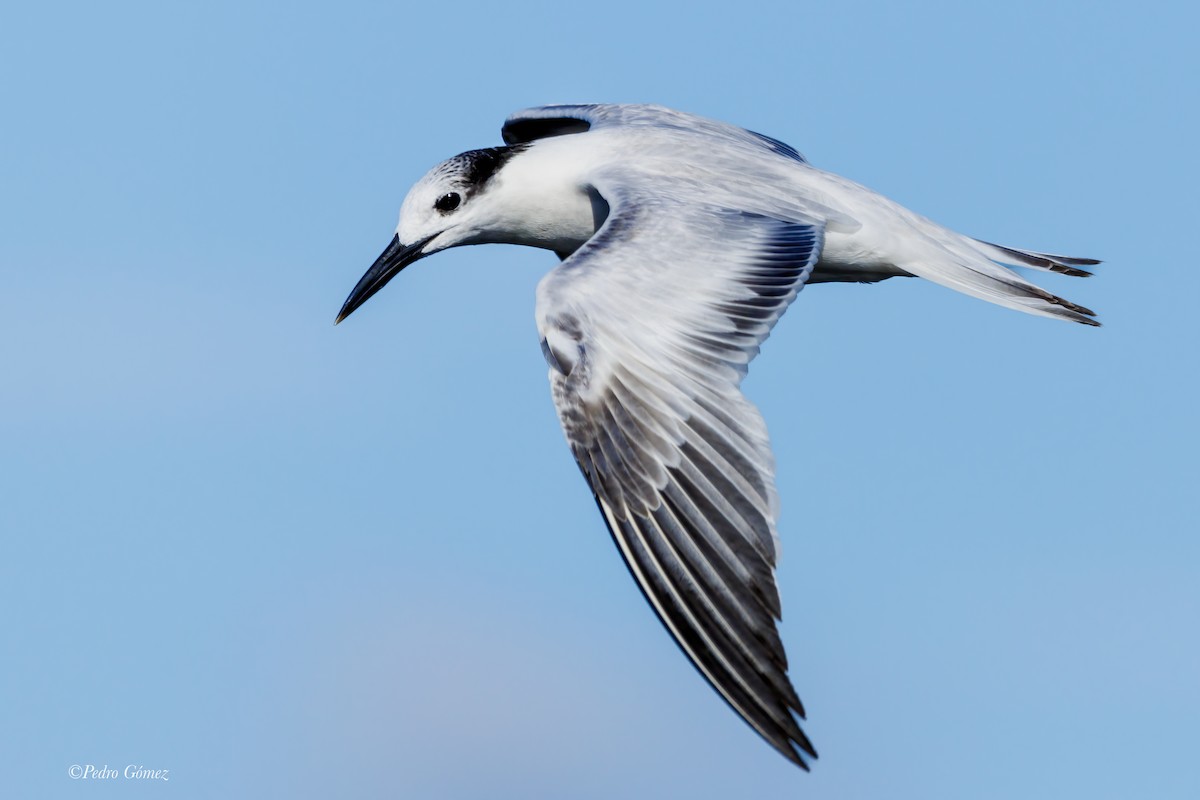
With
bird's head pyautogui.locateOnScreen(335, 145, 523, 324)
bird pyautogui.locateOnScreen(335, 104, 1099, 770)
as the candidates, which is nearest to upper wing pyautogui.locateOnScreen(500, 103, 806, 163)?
bird pyautogui.locateOnScreen(335, 104, 1099, 770)

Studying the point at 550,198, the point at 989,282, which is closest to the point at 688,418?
the point at 989,282

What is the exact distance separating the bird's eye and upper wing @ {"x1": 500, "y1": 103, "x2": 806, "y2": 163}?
4.60 ft

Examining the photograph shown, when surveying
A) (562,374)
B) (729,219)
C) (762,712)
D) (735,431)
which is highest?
(729,219)

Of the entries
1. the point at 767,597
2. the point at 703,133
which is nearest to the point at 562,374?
the point at 767,597

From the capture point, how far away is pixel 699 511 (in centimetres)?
811

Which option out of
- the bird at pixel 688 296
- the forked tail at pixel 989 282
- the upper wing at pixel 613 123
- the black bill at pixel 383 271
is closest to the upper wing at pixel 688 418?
the bird at pixel 688 296

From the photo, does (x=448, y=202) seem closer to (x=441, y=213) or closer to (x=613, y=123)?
(x=441, y=213)

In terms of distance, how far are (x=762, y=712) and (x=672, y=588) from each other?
715 millimetres

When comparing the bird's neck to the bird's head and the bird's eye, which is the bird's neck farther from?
the bird's eye

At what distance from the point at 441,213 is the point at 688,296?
117 inches

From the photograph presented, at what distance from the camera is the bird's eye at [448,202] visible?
37.3 ft

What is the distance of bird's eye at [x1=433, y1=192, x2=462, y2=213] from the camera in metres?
11.4

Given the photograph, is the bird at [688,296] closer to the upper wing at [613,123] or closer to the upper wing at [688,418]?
the upper wing at [688,418]

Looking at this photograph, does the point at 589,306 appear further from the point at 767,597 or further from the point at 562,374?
the point at 767,597
